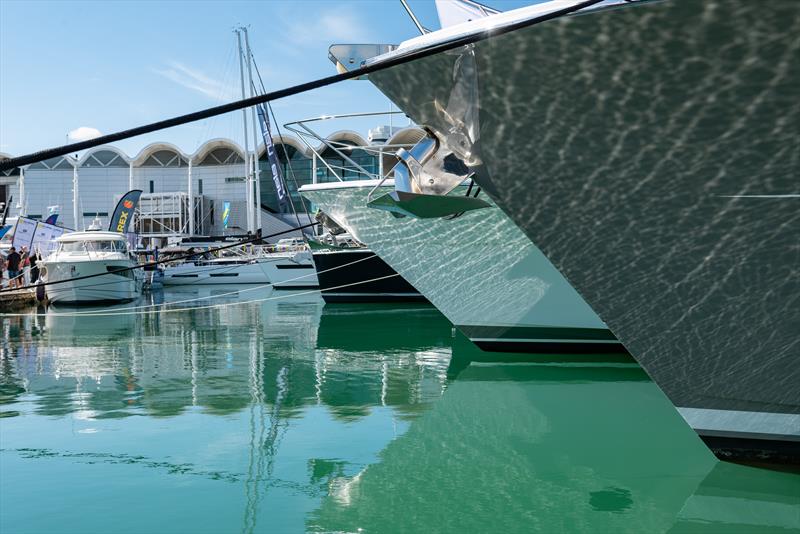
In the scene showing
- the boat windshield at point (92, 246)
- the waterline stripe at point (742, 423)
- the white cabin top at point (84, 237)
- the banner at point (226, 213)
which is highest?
the banner at point (226, 213)

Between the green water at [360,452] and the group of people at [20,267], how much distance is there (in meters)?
12.6

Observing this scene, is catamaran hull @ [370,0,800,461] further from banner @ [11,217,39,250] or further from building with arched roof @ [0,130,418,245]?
building with arched roof @ [0,130,418,245]

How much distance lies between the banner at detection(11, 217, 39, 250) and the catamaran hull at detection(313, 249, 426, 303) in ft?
38.6

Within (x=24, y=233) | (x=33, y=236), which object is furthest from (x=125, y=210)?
(x=24, y=233)

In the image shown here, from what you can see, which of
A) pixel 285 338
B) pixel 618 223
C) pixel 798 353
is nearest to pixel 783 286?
pixel 798 353

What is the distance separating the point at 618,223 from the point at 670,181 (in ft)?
1.27

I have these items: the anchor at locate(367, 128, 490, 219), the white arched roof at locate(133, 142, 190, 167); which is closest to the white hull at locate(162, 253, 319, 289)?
the white arched roof at locate(133, 142, 190, 167)

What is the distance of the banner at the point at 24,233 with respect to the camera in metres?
23.1

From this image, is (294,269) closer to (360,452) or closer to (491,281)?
(491,281)

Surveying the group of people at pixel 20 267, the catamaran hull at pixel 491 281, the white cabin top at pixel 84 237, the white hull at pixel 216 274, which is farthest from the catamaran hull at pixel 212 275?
the catamaran hull at pixel 491 281

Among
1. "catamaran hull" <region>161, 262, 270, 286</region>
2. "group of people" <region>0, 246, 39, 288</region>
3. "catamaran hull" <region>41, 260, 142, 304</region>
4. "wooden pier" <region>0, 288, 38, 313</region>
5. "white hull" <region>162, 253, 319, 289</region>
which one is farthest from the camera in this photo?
"catamaran hull" <region>161, 262, 270, 286</region>

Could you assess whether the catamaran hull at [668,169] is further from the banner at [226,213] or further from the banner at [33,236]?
the banner at [226,213]

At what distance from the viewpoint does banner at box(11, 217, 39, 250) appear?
75.8ft

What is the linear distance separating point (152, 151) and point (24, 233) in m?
29.7
